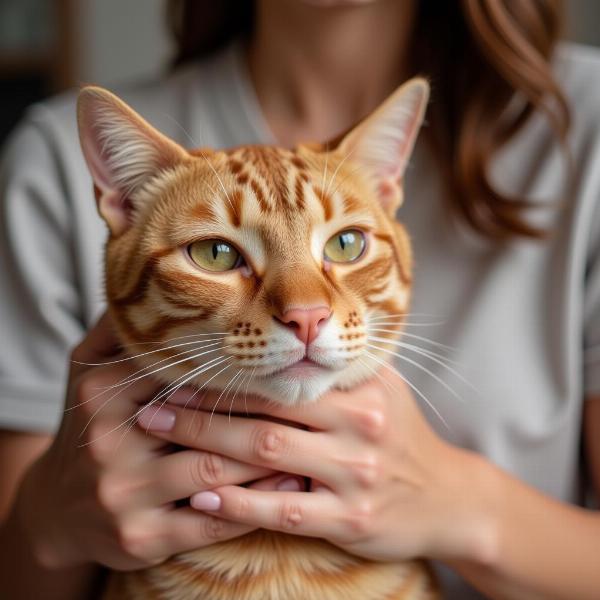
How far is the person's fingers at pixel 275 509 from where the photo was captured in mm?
833

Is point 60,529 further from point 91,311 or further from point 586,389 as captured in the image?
point 586,389

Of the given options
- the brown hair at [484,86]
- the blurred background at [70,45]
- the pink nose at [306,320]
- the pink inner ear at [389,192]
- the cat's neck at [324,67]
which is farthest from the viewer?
the blurred background at [70,45]

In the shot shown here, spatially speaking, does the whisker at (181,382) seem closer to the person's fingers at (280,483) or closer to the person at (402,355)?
the person at (402,355)

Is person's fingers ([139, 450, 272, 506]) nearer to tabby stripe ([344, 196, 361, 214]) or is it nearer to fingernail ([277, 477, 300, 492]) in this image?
fingernail ([277, 477, 300, 492])

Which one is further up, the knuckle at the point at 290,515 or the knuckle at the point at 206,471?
the knuckle at the point at 206,471

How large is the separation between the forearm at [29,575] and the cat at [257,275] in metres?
0.15

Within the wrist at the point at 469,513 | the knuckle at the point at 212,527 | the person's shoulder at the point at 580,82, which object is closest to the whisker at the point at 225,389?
the knuckle at the point at 212,527

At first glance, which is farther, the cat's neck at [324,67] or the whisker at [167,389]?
the cat's neck at [324,67]

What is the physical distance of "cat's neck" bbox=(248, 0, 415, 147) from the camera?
137cm

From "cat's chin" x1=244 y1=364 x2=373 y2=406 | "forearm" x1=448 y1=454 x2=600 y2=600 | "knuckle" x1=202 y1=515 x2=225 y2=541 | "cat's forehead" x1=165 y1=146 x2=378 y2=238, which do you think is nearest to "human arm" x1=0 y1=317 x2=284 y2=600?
"knuckle" x1=202 y1=515 x2=225 y2=541

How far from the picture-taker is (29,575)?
1083 millimetres

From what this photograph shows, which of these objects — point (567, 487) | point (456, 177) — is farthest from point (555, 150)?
point (567, 487)

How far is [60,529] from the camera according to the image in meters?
0.99

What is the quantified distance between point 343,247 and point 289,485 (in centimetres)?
28
